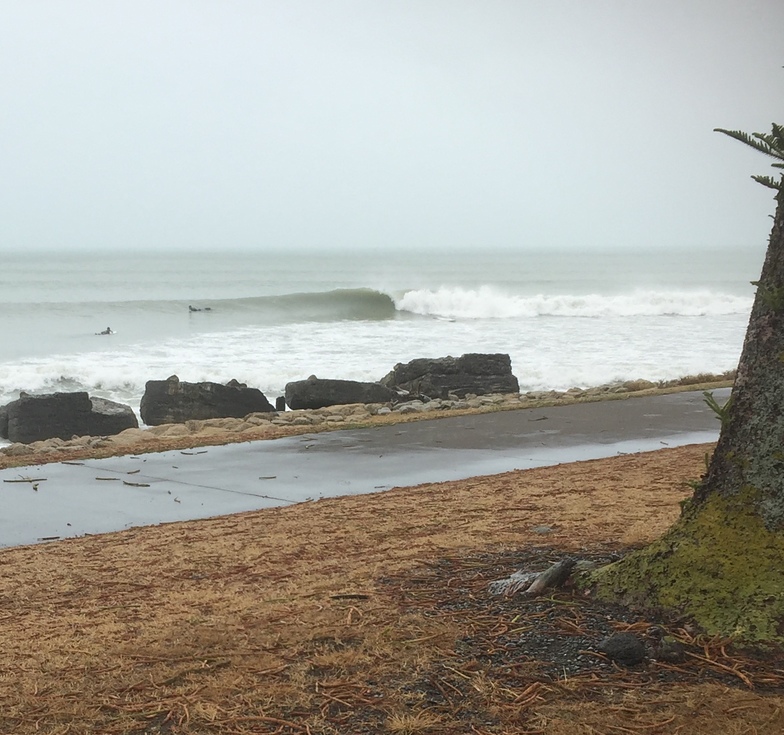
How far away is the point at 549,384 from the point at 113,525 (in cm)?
1489

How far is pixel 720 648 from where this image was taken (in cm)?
381

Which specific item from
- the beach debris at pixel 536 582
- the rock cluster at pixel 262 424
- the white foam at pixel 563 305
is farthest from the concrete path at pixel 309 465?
the white foam at pixel 563 305

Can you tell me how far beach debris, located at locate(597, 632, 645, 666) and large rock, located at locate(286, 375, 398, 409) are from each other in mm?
13341

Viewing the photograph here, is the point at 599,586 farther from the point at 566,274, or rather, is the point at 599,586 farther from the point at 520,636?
the point at 566,274

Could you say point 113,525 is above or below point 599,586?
below

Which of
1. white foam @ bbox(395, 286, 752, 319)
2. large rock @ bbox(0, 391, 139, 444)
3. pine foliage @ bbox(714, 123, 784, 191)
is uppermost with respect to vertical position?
pine foliage @ bbox(714, 123, 784, 191)

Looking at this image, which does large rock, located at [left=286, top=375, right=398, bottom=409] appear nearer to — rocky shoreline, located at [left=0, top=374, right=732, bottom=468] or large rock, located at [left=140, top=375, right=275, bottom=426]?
large rock, located at [left=140, top=375, right=275, bottom=426]

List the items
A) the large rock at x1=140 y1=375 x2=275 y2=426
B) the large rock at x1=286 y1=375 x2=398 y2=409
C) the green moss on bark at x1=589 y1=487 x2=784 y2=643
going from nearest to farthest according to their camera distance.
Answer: the green moss on bark at x1=589 y1=487 x2=784 y2=643 → the large rock at x1=140 y1=375 x2=275 y2=426 → the large rock at x1=286 y1=375 x2=398 y2=409

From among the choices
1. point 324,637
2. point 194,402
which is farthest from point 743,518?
point 194,402

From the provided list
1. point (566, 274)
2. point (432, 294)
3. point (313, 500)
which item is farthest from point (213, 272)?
point (313, 500)

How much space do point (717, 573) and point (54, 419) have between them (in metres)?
12.2

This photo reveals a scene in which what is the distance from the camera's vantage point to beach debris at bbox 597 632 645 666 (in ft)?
12.4

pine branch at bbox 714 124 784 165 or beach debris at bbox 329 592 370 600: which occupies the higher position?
pine branch at bbox 714 124 784 165

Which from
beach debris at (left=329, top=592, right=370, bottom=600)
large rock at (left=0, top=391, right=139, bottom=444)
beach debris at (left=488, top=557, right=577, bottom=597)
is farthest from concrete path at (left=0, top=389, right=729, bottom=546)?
large rock at (left=0, top=391, right=139, bottom=444)
